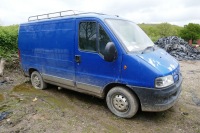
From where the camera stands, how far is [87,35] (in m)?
5.25

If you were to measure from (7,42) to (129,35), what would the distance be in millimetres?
7326

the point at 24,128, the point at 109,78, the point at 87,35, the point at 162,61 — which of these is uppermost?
the point at 87,35

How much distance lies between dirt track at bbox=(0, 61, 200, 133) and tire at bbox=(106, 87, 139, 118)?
17 centimetres

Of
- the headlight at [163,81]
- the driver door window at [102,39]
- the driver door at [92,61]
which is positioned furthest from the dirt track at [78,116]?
the driver door window at [102,39]

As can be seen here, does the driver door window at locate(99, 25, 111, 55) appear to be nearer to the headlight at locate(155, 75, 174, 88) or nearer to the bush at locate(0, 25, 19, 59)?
the headlight at locate(155, 75, 174, 88)

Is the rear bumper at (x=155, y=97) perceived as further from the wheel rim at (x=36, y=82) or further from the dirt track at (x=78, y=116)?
the wheel rim at (x=36, y=82)

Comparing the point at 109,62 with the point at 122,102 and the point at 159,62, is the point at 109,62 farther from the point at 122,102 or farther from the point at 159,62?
the point at 159,62

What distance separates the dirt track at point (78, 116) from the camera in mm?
4531

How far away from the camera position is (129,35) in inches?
202

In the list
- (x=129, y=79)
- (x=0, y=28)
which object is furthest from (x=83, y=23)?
(x=0, y=28)

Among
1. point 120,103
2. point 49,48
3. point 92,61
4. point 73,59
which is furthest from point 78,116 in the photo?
point 49,48

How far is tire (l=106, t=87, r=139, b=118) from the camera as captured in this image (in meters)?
4.68

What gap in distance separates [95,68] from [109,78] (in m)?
0.47

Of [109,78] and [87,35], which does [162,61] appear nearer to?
[109,78]
